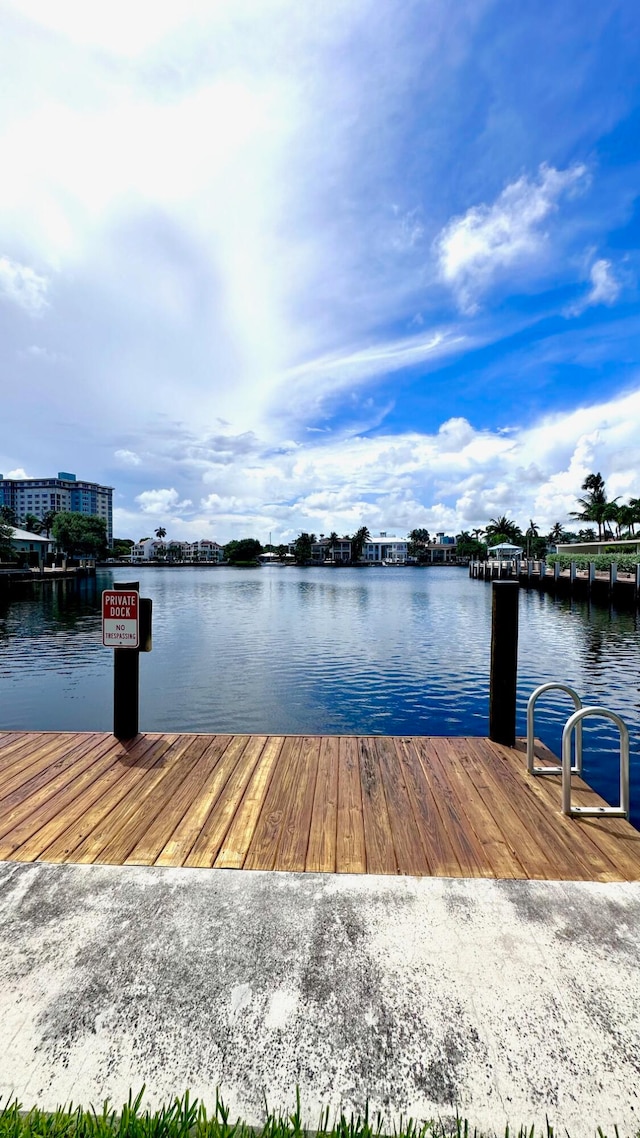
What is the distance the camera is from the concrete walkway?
157cm

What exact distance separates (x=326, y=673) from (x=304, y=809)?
31.0ft

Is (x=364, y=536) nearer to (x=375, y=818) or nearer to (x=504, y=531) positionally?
(x=504, y=531)

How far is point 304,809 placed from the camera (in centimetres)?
336

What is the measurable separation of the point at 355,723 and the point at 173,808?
5.82 meters

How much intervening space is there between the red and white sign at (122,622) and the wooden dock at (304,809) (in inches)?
36.9

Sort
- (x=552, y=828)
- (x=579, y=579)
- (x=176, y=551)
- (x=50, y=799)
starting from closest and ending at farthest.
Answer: (x=552, y=828) → (x=50, y=799) → (x=579, y=579) → (x=176, y=551)

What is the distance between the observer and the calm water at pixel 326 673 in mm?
9039

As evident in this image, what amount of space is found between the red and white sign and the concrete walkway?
207cm

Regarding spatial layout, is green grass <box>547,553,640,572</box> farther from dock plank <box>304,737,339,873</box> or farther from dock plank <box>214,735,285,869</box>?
dock plank <box>214,735,285,869</box>

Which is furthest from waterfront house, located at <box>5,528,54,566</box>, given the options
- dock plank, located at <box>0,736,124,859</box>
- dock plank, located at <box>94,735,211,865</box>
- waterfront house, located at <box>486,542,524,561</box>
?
dock plank, located at <box>94,735,211,865</box>

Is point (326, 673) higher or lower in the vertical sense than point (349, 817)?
lower

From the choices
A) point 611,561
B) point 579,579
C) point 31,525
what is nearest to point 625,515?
point 611,561

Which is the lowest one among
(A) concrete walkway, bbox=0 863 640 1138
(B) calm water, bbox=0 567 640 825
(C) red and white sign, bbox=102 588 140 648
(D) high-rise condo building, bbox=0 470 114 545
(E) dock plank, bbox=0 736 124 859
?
(B) calm water, bbox=0 567 640 825

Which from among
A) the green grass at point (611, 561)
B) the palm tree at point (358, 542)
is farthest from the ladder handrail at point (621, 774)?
the palm tree at point (358, 542)
